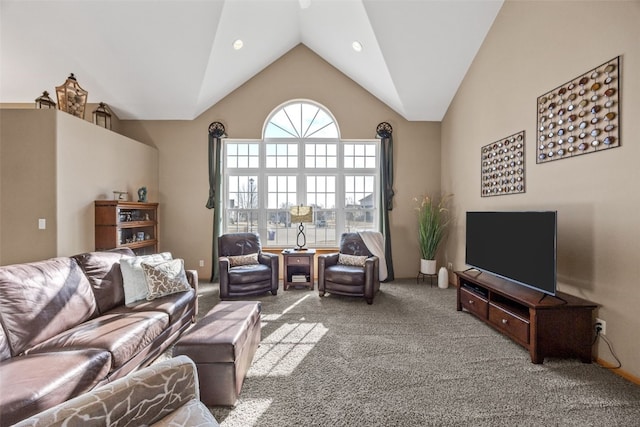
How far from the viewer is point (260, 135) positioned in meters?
5.18

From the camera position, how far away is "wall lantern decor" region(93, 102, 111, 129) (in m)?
4.54

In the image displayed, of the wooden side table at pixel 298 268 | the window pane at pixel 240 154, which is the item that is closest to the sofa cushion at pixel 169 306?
the wooden side table at pixel 298 268

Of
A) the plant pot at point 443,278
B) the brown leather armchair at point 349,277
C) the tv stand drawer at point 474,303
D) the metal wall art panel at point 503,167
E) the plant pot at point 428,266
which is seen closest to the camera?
the tv stand drawer at point 474,303

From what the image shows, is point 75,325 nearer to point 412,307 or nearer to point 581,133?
point 412,307

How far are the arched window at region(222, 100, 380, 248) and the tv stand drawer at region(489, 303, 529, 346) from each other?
2693 mm

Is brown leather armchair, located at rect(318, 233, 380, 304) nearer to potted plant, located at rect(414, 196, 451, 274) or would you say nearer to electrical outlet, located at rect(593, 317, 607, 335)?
potted plant, located at rect(414, 196, 451, 274)

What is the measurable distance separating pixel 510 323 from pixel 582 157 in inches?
62.8

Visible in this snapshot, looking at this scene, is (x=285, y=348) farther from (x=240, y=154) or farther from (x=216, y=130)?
(x=216, y=130)

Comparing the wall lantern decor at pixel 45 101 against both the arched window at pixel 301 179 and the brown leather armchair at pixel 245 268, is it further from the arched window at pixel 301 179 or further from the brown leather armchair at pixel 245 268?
the brown leather armchair at pixel 245 268

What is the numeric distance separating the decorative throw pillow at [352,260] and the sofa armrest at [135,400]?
3089mm

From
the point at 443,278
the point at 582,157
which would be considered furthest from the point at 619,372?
the point at 443,278

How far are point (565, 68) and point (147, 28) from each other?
465cm

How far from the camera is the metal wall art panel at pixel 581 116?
2.24 meters

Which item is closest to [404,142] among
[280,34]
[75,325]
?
[280,34]
